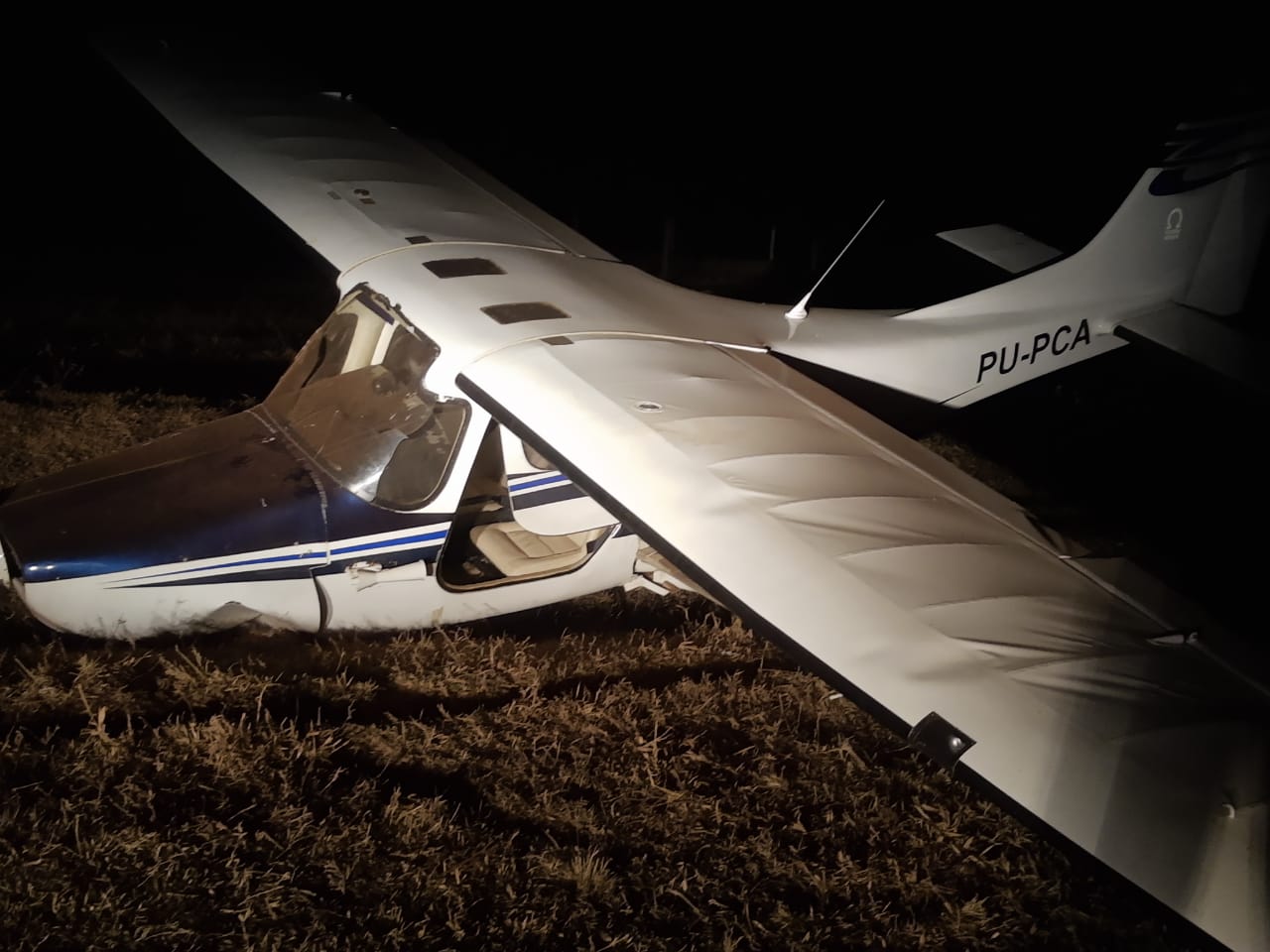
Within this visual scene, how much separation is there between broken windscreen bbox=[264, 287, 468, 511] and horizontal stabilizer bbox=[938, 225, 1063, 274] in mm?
4332

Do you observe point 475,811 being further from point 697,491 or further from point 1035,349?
point 1035,349

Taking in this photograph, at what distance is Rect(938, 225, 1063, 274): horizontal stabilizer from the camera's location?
6633 mm

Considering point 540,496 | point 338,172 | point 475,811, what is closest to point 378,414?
point 540,496

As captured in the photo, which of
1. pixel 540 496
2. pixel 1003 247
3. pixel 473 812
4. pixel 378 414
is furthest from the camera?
pixel 1003 247

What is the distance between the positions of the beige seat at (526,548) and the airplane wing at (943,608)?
1.15 metres

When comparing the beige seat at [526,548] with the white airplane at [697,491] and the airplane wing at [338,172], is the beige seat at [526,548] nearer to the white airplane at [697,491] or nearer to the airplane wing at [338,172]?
the white airplane at [697,491]

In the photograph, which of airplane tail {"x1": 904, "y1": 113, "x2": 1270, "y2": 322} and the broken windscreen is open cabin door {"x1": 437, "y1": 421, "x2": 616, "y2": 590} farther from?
airplane tail {"x1": 904, "y1": 113, "x2": 1270, "y2": 322}

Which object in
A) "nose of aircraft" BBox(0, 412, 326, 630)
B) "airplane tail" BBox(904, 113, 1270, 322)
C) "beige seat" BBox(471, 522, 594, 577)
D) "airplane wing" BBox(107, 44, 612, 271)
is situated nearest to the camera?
"nose of aircraft" BBox(0, 412, 326, 630)

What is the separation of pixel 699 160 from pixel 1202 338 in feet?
32.4

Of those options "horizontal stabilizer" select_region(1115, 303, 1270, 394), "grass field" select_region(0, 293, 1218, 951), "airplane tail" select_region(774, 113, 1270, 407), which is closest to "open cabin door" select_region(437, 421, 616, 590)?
"grass field" select_region(0, 293, 1218, 951)

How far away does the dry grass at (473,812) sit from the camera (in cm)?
290

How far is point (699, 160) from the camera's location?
1430 cm

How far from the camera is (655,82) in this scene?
14.6m

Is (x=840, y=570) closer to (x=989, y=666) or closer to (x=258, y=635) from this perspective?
(x=989, y=666)
